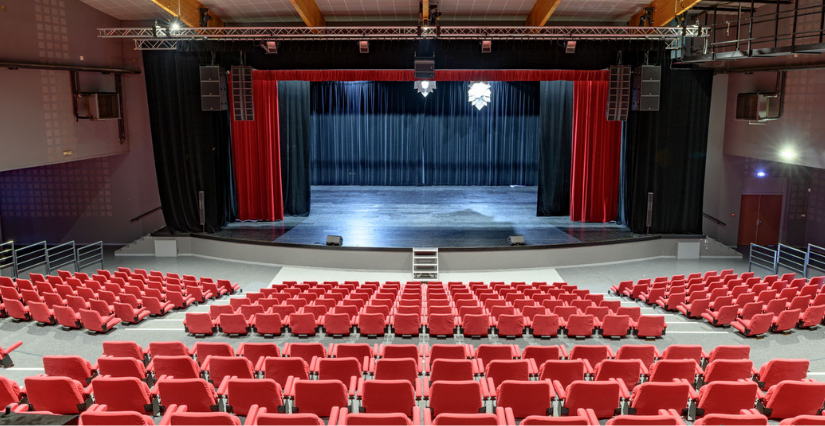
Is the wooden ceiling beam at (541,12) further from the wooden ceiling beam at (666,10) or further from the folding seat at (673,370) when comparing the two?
the folding seat at (673,370)

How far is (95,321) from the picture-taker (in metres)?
10.3

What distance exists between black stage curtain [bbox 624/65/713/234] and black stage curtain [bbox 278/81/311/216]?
35.7 ft

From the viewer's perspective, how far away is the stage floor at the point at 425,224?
18.4 meters

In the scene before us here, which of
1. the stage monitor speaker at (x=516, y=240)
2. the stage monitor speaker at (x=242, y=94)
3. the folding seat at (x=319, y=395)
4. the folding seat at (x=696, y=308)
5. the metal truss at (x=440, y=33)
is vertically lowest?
the folding seat at (x=696, y=308)

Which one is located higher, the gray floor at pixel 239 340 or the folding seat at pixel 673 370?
the folding seat at pixel 673 370

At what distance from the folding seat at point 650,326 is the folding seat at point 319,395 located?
569cm

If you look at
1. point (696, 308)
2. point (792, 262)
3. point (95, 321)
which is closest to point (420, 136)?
point (792, 262)

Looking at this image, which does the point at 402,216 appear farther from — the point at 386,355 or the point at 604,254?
the point at 386,355

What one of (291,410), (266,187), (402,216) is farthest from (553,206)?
(291,410)

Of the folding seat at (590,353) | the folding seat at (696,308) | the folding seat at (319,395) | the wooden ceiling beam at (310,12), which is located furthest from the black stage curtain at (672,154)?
the folding seat at (319,395)

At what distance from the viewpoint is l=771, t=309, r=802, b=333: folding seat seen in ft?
33.7

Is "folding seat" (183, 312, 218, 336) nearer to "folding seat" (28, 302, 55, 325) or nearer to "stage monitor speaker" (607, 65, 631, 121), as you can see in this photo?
"folding seat" (28, 302, 55, 325)

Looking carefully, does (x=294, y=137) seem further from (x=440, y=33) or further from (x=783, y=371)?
(x=783, y=371)

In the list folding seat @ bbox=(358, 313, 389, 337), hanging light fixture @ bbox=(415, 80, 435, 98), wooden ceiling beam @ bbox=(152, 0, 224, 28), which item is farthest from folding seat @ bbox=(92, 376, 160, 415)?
hanging light fixture @ bbox=(415, 80, 435, 98)
